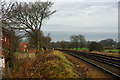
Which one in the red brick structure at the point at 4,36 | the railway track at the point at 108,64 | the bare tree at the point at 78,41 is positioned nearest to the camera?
the railway track at the point at 108,64

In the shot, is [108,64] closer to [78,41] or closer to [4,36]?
[4,36]

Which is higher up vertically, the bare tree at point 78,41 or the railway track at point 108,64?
the bare tree at point 78,41

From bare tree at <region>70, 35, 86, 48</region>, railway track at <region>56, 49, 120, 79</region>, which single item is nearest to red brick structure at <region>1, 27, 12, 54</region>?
railway track at <region>56, 49, 120, 79</region>

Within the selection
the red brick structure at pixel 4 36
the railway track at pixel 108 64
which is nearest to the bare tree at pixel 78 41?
the railway track at pixel 108 64

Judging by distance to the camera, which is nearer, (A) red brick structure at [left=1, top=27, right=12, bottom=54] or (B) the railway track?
(B) the railway track

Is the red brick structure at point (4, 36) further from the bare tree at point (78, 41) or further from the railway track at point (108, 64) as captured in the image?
the bare tree at point (78, 41)

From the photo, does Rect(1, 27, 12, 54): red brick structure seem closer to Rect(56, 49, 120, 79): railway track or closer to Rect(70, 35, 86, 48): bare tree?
Rect(56, 49, 120, 79): railway track

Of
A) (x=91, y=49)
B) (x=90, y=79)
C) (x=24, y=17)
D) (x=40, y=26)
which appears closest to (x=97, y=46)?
(x=91, y=49)

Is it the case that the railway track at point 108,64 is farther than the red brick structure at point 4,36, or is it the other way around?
the red brick structure at point 4,36

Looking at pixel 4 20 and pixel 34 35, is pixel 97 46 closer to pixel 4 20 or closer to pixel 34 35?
pixel 34 35

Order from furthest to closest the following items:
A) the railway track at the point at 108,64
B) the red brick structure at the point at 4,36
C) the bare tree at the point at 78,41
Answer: the bare tree at the point at 78,41, the red brick structure at the point at 4,36, the railway track at the point at 108,64

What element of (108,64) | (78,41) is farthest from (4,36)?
(78,41)

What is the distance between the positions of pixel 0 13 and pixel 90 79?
7409 millimetres

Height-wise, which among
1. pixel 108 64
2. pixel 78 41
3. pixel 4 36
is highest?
pixel 4 36
